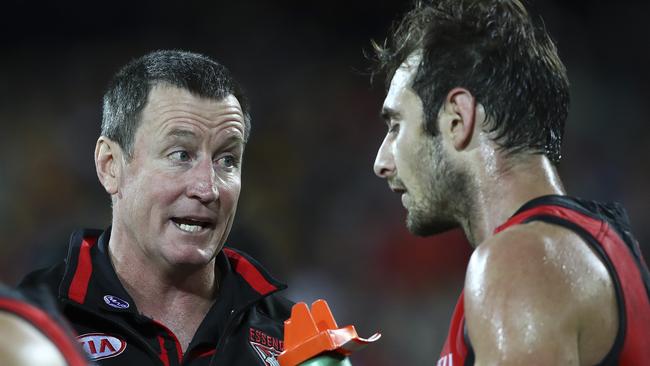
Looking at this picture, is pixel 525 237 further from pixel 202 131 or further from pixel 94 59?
pixel 94 59

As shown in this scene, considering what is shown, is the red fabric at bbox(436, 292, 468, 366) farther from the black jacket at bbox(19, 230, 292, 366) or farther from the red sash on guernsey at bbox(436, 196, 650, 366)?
the black jacket at bbox(19, 230, 292, 366)

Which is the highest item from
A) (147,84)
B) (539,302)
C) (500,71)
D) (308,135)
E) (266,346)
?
(308,135)

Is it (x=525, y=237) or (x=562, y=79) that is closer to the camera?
(x=525, y=237)

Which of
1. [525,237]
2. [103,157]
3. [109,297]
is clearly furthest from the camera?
[103,157]

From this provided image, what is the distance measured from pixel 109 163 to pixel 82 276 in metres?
0.41

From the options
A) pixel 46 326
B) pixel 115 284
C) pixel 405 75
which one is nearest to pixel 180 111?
pixel 115 284

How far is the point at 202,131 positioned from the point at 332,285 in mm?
3172

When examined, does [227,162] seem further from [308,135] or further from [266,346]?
[308,135]

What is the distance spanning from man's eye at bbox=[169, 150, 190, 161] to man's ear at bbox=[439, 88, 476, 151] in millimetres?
933

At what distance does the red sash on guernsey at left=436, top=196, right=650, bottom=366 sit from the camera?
1643mm

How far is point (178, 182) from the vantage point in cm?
256

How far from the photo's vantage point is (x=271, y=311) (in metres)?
2.78

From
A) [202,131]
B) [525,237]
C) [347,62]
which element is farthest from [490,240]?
[347,62]

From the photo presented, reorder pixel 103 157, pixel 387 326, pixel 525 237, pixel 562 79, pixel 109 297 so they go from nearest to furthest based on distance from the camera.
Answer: pixel 525 237
pixel 562 79
pixel 109 297
pixel 103 157
pixel 387 326
